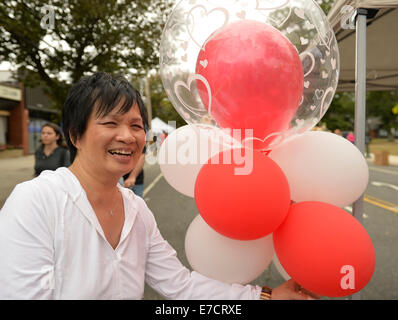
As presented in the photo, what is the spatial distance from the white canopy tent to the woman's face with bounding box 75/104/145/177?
141 cm

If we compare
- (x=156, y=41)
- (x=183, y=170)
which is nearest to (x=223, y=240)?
(x=183, y=170)

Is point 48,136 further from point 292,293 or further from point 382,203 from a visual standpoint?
point 382,203

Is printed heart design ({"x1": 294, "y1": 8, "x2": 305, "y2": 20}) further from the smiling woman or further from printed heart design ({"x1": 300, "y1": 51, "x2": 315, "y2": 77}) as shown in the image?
the smiling woman

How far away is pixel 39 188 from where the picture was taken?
1.10 m

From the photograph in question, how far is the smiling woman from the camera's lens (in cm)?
103

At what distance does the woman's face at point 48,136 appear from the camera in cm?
400

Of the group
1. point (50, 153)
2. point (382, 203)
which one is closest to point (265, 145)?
point (50, 153)

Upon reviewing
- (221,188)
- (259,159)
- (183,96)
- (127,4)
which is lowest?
(221,188)

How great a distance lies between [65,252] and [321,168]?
1.11m

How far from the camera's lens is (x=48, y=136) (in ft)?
13.2

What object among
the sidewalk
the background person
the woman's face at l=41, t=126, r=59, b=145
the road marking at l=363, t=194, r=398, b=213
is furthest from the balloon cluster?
the road marking at l=363, t=194, r=398, b=213

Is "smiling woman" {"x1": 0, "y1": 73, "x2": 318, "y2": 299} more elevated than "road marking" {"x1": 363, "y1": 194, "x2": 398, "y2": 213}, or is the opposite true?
"smiling woman" {"x1": 0, "y1": 73, "x2": 318, "y2": 299}

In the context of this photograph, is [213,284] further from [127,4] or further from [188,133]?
[127,4]

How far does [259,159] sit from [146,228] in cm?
59
